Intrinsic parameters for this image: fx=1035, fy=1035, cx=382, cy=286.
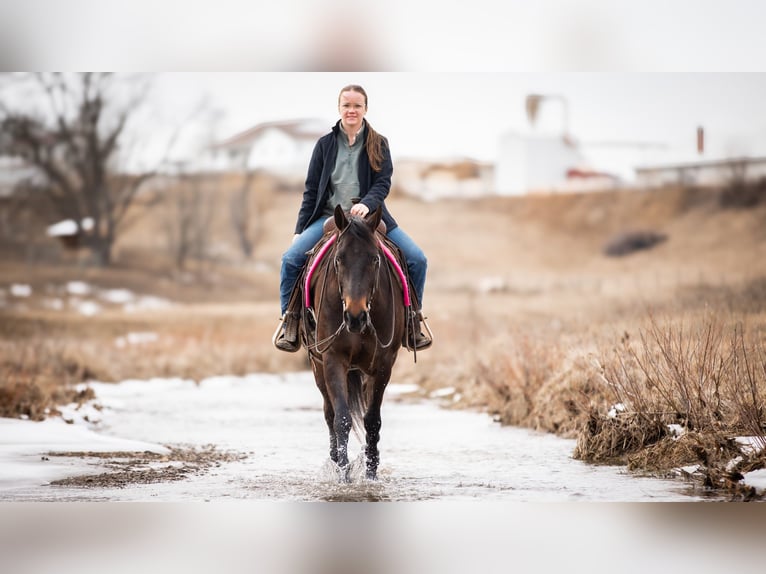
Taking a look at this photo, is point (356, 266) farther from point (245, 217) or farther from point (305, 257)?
point (245, 217)

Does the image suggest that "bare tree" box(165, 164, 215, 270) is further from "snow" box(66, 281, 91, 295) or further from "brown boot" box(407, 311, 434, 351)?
"brown boot" box(407, 311, 434, 351)

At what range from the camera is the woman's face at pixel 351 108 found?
286 inches

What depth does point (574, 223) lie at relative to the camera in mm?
21422

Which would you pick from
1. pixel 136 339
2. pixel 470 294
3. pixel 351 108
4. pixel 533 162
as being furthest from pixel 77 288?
pixel 351 108

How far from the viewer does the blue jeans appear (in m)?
7.49

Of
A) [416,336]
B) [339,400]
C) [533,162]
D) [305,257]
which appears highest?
[533,162]

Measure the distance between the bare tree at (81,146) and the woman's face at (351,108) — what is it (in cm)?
1201

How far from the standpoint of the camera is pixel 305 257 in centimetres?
752

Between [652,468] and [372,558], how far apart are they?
2.58 metres

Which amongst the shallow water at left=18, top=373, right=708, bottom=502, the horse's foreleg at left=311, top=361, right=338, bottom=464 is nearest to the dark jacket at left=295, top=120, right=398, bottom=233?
the horse's foreleg at left=311, top=361, right=338, bottom=464

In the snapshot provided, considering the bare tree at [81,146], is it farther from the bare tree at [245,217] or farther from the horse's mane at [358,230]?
the horse's mane at [358,230]

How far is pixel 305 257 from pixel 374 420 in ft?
4.26

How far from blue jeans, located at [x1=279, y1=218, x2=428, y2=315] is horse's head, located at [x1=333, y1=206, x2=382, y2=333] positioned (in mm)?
845

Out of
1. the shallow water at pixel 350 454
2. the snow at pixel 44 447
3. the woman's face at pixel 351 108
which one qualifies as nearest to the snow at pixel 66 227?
the shallow water at pixel 350 454
